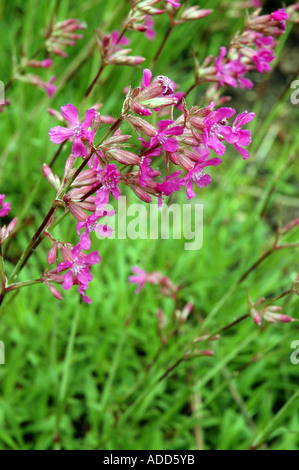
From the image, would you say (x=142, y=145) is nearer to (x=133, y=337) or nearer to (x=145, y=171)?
(x=145, y=171)

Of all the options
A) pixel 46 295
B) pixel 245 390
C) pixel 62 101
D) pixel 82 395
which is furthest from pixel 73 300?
pixel 62 101

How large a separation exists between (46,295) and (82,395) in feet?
1.80

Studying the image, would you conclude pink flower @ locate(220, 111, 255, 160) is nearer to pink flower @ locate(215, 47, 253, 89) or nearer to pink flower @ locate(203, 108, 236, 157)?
pink flower @ locate(203, 108, 236, 157)

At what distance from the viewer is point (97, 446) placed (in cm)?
192

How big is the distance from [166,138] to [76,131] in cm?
19

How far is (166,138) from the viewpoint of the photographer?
3.05 feet

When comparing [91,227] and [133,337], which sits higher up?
[91,227]

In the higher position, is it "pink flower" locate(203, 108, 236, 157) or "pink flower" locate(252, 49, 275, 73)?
"pink flower" locate(203, 108, 236, 157)

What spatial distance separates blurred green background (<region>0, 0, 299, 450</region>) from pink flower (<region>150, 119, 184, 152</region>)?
726mm

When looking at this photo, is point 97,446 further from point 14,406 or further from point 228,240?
point 228,240

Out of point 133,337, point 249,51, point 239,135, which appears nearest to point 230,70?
point 249,51

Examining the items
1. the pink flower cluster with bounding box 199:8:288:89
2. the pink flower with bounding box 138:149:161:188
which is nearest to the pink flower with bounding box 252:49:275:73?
the pink flower cluster with bounding box 199:8:288:89

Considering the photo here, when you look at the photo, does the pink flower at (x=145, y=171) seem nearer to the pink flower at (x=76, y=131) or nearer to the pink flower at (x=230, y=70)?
the pink flower at (x=76, y=131)

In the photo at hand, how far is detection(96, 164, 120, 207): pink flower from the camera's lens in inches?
36.9
